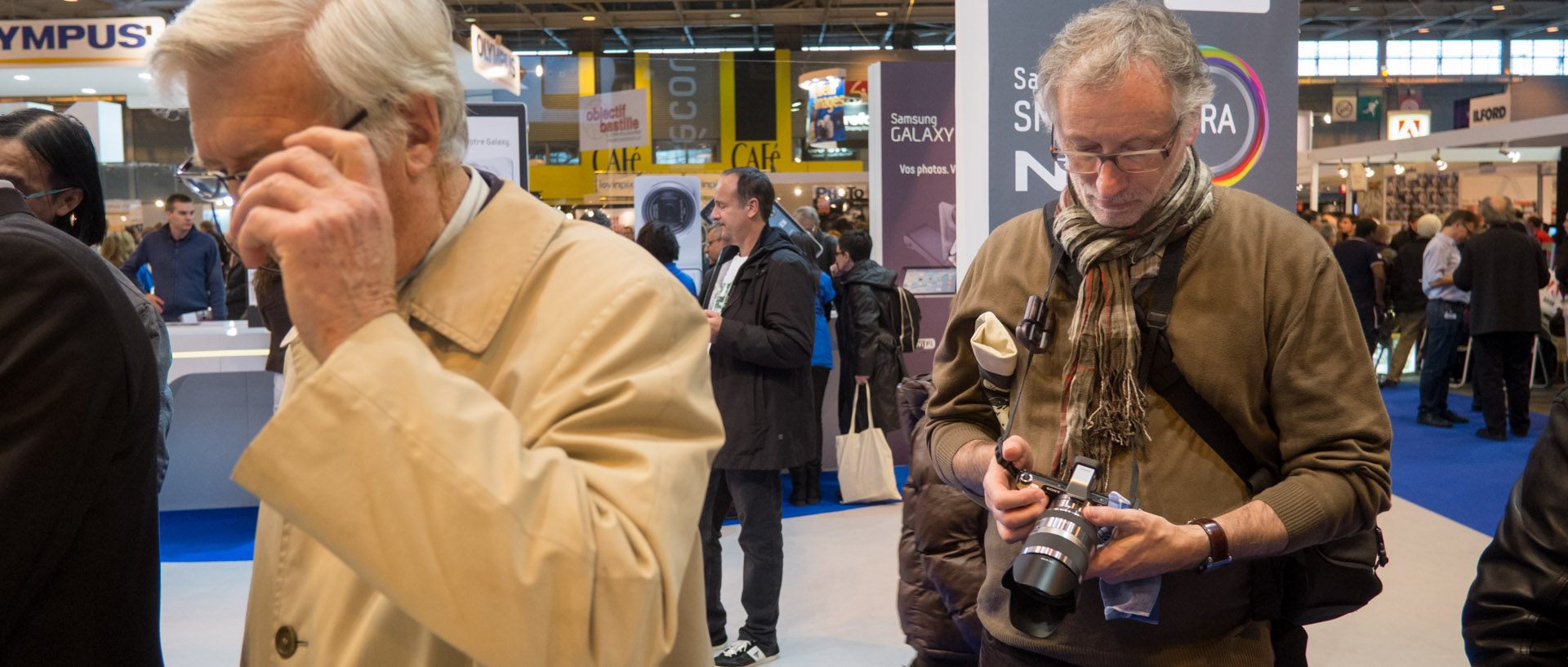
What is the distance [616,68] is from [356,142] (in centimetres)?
1782

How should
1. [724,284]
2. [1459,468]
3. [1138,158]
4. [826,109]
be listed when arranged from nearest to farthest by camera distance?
1. [1138,158]
2. [724,284]
3. [1459,468]
4. [826,109]

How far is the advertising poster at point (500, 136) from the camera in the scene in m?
4.71

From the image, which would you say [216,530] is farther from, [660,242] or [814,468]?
[814,468]

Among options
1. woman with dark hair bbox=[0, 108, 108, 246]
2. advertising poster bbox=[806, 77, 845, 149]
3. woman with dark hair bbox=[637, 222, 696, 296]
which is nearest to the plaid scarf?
woman with dark hair bbox=[0, 108, 108, 246]

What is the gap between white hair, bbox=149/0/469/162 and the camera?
0.86m

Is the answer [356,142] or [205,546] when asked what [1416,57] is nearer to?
[205,546]

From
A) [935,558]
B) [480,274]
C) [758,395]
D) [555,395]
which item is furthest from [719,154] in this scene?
[555,395]

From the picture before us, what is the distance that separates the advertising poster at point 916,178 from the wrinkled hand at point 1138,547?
6044mm

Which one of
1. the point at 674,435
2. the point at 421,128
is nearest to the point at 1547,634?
the point at 674,435

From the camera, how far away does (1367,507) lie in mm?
1391

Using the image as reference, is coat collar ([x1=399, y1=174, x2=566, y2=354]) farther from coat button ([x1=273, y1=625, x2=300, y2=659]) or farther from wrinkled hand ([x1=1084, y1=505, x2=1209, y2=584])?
wrinkled hand ([x1=1084, y1=505, x2=1209, y2=584])

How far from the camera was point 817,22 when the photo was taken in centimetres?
1886

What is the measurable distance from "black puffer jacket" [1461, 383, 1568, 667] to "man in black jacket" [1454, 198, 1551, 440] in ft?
25.0

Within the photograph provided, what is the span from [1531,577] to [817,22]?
60.9ft
